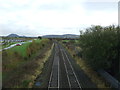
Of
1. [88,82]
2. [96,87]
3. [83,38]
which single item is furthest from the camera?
[83,38]

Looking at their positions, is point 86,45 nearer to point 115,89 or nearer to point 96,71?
point 96,71

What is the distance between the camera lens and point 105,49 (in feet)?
72.2

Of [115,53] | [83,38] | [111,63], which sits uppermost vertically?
[83,38]

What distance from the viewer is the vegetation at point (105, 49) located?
2184cm

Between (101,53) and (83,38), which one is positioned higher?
(83,38)

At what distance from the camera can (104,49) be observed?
22047 millimetres

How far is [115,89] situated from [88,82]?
386cm

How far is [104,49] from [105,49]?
0.12 metres

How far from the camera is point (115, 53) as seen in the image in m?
21.6

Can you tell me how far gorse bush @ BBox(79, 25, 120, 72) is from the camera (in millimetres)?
21844

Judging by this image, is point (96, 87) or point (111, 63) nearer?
point (96, 87)

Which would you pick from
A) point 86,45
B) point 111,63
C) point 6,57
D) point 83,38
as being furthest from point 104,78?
point 6,57

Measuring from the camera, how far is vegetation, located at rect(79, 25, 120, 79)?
71.7 feet

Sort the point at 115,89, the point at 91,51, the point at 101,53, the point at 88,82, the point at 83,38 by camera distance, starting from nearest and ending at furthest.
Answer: the point at 115,89 → the point at 88,82 → the point at 101,53 → the point at 91,51 → the point at 83,38
